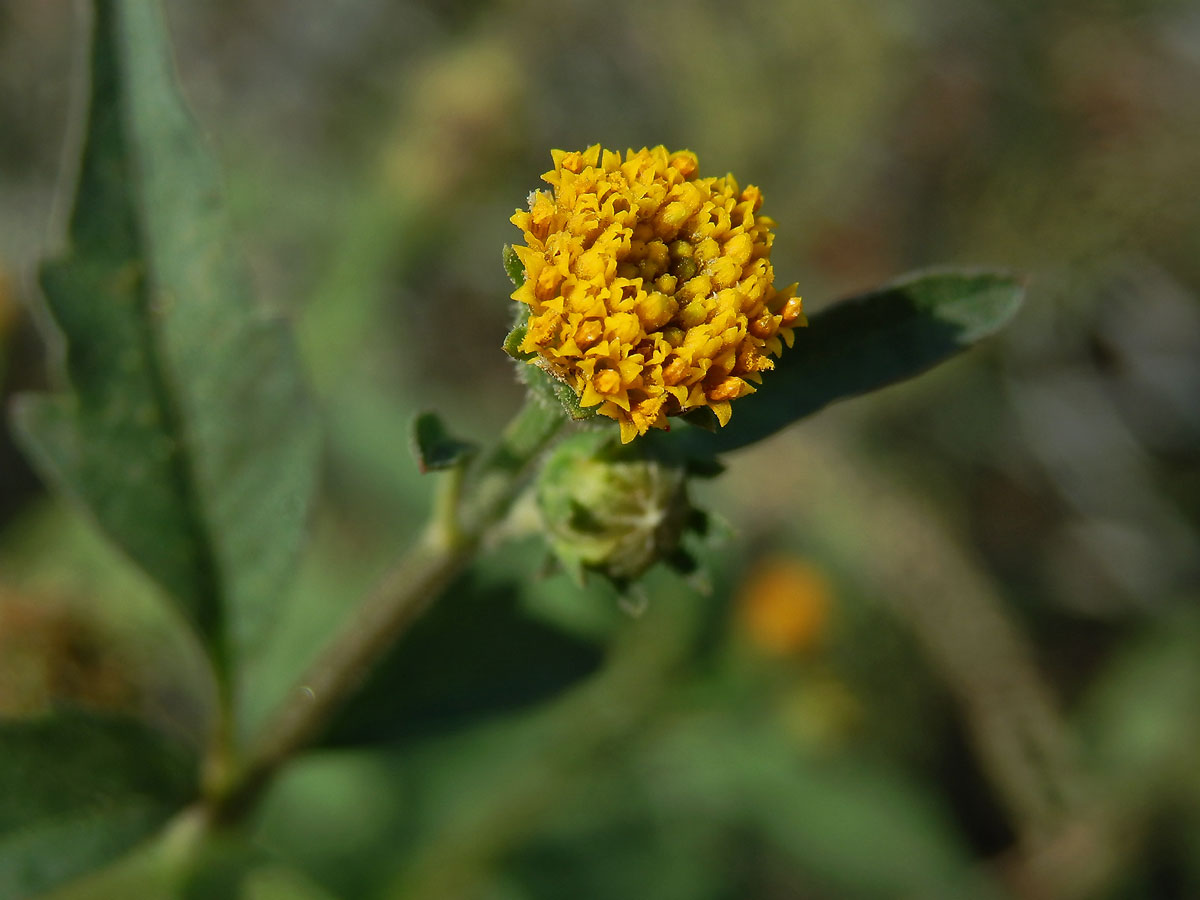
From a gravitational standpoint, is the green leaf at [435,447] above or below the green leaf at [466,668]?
above

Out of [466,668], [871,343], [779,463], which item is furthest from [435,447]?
[779,463]

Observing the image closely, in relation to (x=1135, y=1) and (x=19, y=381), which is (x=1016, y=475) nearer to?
(x=1135, y=1)

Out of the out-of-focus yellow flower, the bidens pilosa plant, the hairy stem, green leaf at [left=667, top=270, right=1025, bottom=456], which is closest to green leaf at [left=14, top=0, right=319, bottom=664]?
the bidens pilosa plant

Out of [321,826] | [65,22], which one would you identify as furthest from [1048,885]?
[65,22]

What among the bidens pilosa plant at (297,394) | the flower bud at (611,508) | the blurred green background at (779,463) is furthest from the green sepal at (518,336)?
the blurred green background at (779,463)

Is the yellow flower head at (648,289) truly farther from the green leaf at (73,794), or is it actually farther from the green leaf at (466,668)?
the green leaf at (73,794)
